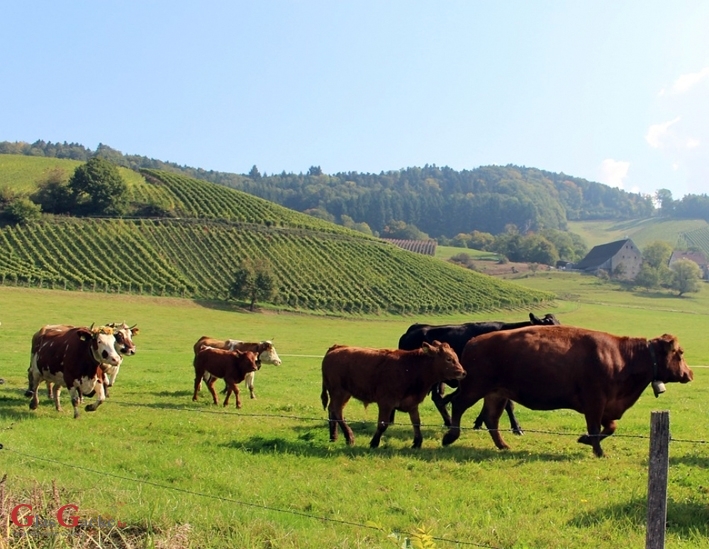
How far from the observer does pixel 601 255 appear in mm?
149125

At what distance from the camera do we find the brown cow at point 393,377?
10945 mm

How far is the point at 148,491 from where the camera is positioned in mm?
7625

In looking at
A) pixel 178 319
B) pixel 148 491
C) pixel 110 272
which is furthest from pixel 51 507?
pixel 110 272

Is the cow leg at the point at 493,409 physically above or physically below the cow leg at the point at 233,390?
above

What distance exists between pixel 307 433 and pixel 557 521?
535 centimetres

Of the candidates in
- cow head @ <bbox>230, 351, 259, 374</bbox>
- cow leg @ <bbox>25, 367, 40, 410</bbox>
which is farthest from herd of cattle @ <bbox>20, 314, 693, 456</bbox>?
cow leg @ <bbox>25, 367, 40, 410</bbox>

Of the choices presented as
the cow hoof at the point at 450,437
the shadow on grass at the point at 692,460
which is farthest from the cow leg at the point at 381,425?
the shadow on grass at the point at 692,460

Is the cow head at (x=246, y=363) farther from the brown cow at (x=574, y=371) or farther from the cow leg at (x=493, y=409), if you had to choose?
the cow leg at (x=493, y=409)

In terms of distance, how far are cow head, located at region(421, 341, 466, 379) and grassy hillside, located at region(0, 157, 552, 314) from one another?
192 ft

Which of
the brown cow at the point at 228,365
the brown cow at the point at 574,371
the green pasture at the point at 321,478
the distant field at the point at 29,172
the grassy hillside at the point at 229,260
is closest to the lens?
the green pasture at the point at 321,478

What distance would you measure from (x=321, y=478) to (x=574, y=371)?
4.75m

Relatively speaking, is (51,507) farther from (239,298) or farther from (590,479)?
(239,298)

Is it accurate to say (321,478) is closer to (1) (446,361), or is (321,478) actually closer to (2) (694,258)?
(1) (446,361)

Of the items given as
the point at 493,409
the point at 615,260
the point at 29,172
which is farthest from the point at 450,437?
the point at 615,260
